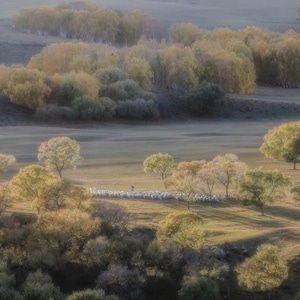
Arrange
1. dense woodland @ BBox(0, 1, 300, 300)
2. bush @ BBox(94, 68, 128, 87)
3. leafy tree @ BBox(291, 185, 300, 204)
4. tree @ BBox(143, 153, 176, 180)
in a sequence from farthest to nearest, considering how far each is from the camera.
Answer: bush @ BBox(94, 68, 128, 87)
tree @ BBox(143, 153, 176, 180)
leafy tree @ BBox(291, 185, 300, 204)
dense woodland @ BBox(0, 1, 300, 300)

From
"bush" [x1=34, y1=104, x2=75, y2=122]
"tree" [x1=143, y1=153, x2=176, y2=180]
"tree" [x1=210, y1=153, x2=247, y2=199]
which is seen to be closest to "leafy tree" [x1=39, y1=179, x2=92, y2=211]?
"tree" [x1=210, y1=153, x2=247, y2=199]

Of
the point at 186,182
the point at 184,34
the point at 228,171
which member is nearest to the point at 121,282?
the point at 186,182

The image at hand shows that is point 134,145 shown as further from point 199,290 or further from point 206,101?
point 199,290

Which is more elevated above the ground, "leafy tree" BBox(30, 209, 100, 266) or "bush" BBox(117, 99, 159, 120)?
"bush" BBox(117, 99, 159, 120)

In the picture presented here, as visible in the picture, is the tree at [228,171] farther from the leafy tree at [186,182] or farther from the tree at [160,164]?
the tree at [160,164]

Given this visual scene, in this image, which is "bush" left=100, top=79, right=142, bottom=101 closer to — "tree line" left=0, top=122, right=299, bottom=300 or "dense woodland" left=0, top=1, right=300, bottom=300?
"dense woodland" left=0, top=1, right=300, bottom=300

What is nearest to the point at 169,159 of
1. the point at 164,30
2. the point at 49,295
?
the point at 49,295
